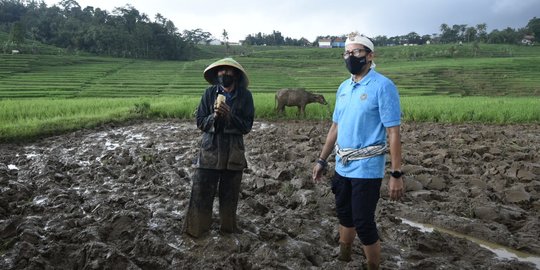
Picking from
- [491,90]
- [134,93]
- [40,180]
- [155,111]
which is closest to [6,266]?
[40,180]

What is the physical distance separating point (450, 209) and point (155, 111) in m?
11.0

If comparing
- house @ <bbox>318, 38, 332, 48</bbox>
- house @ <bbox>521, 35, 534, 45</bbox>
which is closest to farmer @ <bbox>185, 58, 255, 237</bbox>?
house @ <bbox>318, 38, 332, 48</bbox>

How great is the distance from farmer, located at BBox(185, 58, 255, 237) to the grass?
285 inches

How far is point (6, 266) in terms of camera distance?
3443mm

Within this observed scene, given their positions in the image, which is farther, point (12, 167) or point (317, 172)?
point (12, 167)

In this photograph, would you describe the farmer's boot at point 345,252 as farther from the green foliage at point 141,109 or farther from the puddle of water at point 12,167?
the green foliage at point 141,109

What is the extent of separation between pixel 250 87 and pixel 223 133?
26.0 m

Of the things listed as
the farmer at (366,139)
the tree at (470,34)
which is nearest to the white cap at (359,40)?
the farmer at (366,139)

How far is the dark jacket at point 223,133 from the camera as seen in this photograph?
13.3 feet

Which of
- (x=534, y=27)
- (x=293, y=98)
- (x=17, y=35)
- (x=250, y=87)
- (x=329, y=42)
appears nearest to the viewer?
(x=293, y=98)

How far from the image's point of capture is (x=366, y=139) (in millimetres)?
3127

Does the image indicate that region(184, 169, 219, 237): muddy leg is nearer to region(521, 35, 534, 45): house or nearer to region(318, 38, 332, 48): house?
region(318, 38, 332, 48): house

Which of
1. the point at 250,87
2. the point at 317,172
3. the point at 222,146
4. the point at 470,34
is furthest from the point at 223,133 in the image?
the point at 470,34

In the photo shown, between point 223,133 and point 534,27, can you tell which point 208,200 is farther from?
point 534,27
